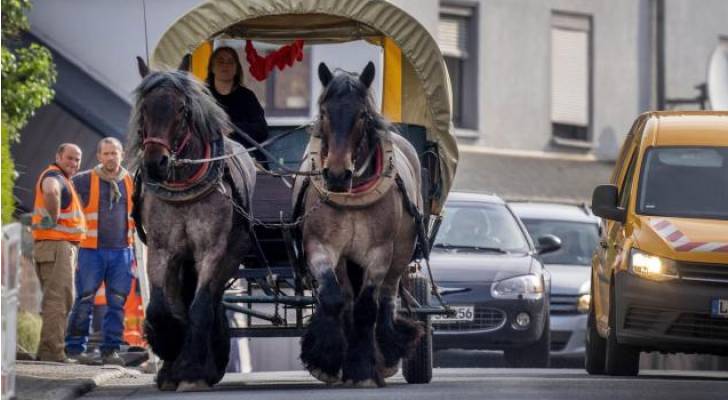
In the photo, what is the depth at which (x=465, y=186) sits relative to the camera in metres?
38.1

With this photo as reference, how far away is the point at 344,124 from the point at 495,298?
667cm

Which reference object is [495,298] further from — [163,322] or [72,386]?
[163,322]

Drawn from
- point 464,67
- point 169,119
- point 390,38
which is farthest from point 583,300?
point 464,67

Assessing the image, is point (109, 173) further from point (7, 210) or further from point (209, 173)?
point (209, 173)

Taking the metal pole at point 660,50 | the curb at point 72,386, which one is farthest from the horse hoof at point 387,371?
the metal pole at point 660,50

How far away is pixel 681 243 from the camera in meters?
17.6

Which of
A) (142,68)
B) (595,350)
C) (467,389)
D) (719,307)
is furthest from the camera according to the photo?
(595,350)

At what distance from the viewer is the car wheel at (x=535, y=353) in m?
22.7

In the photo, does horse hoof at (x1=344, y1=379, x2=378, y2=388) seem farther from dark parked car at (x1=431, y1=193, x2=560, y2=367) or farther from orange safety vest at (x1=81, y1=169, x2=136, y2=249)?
orange safety vest at (x1=81, y1=169, x2=136, y2=249)

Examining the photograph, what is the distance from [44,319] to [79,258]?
815 mm

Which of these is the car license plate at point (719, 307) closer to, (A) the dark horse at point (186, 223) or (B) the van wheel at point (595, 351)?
(B) the van wheel at point (595, 351)

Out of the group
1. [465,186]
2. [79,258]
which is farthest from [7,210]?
[465,186]

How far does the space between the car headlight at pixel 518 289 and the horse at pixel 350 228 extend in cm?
566

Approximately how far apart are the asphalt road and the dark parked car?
2.68 meters
